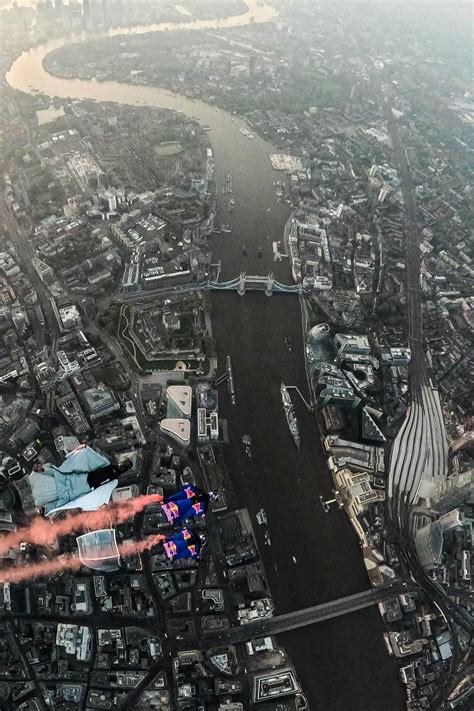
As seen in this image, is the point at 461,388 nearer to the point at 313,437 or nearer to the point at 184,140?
the point at 313,437

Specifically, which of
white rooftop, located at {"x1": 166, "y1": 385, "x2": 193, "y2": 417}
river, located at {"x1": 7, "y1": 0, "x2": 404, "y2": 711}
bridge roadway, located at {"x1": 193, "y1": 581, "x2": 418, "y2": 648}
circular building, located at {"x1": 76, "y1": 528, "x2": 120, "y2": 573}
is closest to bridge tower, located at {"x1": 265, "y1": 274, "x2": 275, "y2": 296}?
river, located at {"x1": 7, "y1": 0, "x2": 404, "y2": 711}

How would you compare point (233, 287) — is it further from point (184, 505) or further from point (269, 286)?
point (184, 505)

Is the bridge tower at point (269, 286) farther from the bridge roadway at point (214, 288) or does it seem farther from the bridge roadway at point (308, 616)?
the bridge roadway at point (308, 616)

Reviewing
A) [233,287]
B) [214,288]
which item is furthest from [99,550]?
[233,287]

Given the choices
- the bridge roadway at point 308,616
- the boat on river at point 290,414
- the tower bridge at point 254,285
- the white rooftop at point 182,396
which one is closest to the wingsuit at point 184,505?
the white rooftop at point 182,396

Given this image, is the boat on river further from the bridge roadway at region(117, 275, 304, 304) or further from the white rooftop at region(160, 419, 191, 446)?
the bridge roadway at region(117, 275, 304, 304)
